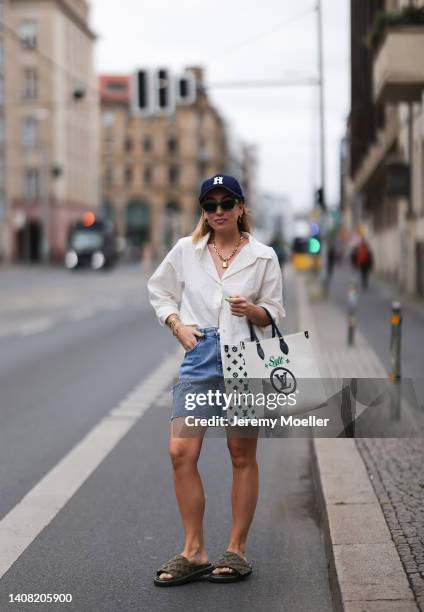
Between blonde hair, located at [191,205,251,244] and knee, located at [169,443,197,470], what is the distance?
885 millimetres

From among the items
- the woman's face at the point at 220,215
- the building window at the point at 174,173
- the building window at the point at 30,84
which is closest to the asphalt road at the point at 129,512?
the woman's face at the point at 220,215

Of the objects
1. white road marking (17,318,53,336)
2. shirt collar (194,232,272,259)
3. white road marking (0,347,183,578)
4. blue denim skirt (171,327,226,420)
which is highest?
shirt collar (194,232,272,259)

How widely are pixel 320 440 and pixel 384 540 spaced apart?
2.82 meters

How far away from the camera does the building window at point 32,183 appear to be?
81500mm

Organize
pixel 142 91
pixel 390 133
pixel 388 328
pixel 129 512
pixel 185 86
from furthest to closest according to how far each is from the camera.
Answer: pixel 390 133
pixel 185 86
pixel 142 91
pixel 388 328
pixel 129 512

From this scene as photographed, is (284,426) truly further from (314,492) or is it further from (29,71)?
(29,71)

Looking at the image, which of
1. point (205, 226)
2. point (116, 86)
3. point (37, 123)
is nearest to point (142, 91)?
point (205, 226)

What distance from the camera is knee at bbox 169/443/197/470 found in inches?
190

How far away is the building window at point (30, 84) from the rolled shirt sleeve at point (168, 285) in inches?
3123

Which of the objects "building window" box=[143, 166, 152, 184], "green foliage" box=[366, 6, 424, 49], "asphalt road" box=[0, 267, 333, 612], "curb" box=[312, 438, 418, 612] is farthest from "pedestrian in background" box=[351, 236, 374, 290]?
"building window" box=[143, 166, 152, 184]

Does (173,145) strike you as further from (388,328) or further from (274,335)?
(274,335)

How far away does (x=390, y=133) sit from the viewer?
37062 mm

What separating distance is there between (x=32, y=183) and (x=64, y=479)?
250ft

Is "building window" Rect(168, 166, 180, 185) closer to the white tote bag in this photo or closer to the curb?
the curb
